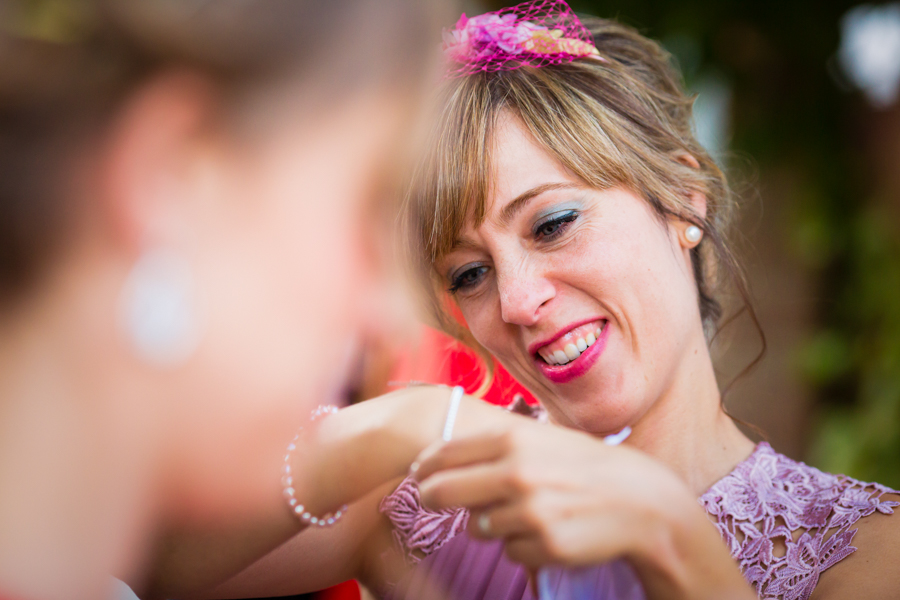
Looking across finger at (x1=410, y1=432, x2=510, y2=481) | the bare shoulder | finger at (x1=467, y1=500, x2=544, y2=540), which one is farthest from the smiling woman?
finger at (x1=467, y1=500, x2=544, y2=540)

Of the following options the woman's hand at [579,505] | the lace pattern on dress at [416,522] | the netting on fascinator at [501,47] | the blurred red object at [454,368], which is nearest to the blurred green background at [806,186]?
the blurred red object at [454,368]

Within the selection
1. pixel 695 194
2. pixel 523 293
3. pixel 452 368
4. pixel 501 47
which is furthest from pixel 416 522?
pixel 501 47

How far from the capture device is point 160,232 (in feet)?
2.10

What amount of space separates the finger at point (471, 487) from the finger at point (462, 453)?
1 cm

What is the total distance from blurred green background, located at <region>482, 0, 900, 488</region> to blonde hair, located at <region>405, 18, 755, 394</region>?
138 centimetres

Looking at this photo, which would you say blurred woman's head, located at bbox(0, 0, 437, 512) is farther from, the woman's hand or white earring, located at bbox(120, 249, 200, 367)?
the woman's hand

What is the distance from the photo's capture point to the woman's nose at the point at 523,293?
140 centimetres

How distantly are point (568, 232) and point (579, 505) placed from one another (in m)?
0.81

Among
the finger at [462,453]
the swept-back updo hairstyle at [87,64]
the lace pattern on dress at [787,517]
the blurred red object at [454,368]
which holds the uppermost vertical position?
the swept-back updo hairstyle at [87,64]

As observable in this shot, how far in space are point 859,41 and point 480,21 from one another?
239cm

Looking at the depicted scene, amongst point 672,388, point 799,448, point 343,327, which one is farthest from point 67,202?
point 799,448

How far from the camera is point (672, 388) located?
1.60 metres

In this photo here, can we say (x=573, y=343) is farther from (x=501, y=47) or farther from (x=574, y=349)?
(x=501, y=47)

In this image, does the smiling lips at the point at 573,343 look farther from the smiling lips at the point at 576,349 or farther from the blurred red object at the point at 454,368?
the blurred red object at the point at 454,368
